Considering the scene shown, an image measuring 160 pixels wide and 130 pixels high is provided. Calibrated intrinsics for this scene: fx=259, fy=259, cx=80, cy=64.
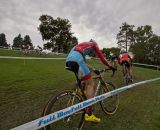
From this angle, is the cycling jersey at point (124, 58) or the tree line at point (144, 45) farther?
the tree line at point (144, 45)

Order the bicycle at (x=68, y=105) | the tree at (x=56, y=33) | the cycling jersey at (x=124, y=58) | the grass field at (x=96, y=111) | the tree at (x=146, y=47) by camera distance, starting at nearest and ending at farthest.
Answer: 1. the bicycle at (x=68, y=105)
2. the grass field at (x=96, y=111)
3. the cycling jersey at (x=124, y=58)
4. the tree at (x=56, y=33)
5. the tree at (x=146, y=47)

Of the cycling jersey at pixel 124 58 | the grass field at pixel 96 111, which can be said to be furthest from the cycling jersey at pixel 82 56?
the cycling jersey at pixel 124 58

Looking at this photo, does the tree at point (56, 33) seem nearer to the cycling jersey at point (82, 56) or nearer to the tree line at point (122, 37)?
the tree line at point (122, 37)

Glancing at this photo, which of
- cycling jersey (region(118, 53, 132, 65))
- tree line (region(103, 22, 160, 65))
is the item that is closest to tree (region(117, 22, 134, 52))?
tree line (region(103, 22, 160, 65))

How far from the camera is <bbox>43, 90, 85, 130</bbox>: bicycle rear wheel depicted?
5465mm

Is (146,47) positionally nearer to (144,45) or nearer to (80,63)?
(144,45)

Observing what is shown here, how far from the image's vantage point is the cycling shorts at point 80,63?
20.3 ft

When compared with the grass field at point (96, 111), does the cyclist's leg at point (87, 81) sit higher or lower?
higher

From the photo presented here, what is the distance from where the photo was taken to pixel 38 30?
280ft

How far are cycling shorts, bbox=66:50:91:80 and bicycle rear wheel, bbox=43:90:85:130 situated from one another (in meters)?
0.55

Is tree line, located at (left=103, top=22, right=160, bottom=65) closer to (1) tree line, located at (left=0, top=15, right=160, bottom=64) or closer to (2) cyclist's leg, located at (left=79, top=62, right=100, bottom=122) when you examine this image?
(1) tree line, located at (left=0, top=15, right=160, bottom=64)

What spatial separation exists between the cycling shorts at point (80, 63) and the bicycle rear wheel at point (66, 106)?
548 mm

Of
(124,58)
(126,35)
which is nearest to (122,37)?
(126,35)

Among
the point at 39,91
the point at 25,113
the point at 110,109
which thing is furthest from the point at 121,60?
the point at 25,113
